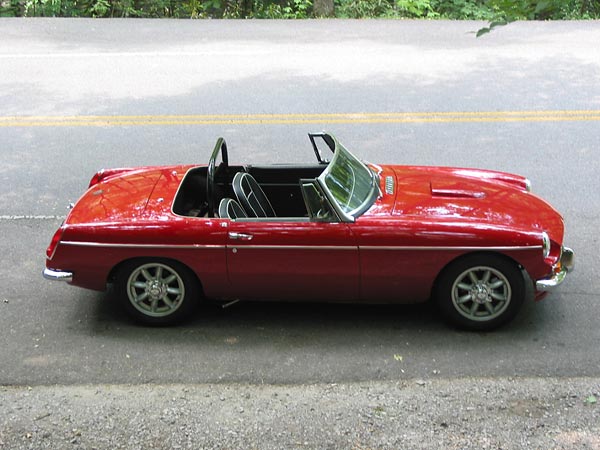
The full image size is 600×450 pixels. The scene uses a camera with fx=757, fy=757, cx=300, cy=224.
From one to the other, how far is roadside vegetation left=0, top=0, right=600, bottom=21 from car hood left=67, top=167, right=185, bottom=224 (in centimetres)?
1256

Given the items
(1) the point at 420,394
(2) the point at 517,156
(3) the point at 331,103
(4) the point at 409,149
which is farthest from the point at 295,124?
(1) the point at 420,394

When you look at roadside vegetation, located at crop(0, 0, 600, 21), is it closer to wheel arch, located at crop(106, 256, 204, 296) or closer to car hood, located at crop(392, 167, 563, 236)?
car hood, located at crop(392, 167, 563, 236)

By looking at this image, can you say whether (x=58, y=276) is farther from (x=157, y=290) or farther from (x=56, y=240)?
(x=157, y=290)

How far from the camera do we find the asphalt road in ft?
18.0

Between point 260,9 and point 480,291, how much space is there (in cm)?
1474

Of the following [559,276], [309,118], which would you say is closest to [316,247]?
[559,276]

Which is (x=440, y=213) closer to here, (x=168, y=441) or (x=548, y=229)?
(x=548, y=229)

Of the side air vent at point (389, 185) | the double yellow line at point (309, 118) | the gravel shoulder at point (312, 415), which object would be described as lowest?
the gravel shoulder at point (312, 415)

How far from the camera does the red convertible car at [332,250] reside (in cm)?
550

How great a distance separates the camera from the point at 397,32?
15.7 metres

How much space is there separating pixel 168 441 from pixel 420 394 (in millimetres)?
1651

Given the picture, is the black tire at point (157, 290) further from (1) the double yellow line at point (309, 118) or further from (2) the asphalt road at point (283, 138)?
(1) the double yellow line at point (309, 118)

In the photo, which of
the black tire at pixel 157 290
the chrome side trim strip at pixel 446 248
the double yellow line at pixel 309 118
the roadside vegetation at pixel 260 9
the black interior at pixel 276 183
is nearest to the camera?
the chrome side trim strip at pixel 446 248

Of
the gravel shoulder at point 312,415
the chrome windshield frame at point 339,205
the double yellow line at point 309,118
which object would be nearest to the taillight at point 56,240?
the gravel shoulder at point 312,415
